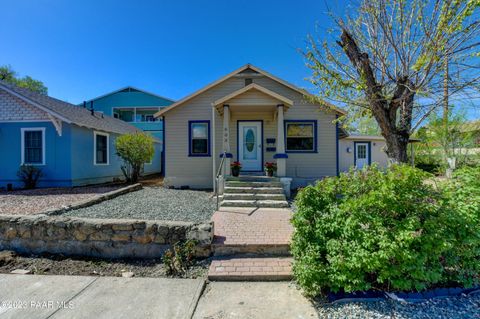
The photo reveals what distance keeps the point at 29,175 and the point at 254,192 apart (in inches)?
394

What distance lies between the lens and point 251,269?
364 cm

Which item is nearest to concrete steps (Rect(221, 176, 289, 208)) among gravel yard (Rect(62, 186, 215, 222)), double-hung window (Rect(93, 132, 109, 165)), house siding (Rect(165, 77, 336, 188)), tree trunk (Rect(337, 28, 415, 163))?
gravel yard (Rect(62, 186, 215, 222))

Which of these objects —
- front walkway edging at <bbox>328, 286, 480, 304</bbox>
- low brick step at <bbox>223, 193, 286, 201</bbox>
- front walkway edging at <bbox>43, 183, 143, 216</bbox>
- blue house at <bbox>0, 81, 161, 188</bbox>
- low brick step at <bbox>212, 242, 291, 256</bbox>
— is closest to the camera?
front walkway edging at <bbox>328, 286, 480, 304</bbox>

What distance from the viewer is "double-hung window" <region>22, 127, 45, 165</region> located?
35.8ft

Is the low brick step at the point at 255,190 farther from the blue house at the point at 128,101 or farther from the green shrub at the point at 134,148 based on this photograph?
the blue house at the point at 128,101

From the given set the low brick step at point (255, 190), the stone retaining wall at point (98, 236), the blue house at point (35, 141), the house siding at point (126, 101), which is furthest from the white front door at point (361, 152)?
the house siding at point (126, 101)

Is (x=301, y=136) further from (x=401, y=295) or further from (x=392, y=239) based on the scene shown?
(x=401, y=295)

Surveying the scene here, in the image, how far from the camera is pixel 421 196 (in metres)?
3.00

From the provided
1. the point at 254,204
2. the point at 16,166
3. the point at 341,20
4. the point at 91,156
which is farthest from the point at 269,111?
the point at 16,166

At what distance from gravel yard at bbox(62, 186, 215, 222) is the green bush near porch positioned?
311 cm

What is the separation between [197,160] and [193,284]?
754cm

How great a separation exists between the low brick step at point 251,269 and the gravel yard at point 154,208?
6.10ft

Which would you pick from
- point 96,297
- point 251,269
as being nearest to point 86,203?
point 96,297

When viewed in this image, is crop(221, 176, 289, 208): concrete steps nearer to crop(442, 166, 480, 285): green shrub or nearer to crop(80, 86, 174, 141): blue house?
crop(442, 166, 480, 285): green shrub
